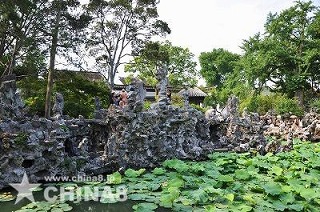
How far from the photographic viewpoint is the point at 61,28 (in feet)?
43.2

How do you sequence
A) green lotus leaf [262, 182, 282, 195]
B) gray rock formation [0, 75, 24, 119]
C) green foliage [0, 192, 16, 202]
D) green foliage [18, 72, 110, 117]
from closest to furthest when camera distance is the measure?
green foliage [0, 192, 16, 202] → green lotus leaf [262, 182, 282, 195] → gray rock formation [0, 75, 24, 119] → green foliage [18, 72, 110, 117]

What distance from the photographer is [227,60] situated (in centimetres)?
5238

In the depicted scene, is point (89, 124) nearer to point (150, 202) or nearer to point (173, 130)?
point (173, 130)

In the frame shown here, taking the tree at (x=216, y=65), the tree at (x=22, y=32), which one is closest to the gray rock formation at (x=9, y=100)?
the tree at (x=22, y=32)

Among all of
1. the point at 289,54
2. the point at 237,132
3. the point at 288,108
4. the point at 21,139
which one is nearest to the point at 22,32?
the point at 21,139

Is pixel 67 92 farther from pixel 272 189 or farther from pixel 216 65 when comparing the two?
pixel 216 65

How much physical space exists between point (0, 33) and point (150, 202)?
9848 mm

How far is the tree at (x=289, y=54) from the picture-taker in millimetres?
25844

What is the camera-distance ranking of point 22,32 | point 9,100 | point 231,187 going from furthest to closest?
point 22,32
point 9,100
point 231,187

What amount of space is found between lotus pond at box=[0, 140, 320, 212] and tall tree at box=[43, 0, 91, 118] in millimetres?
6504

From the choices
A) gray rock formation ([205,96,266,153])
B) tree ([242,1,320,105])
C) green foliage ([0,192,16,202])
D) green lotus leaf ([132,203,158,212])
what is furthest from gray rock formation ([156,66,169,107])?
tree ([242,1,320,105])

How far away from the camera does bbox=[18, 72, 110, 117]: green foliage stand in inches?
552

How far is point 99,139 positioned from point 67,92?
583 cm

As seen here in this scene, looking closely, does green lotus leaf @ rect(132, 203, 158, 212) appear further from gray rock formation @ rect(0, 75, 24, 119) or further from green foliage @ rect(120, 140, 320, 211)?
gray rock formation @ rect(0, 75, 24, 119)
